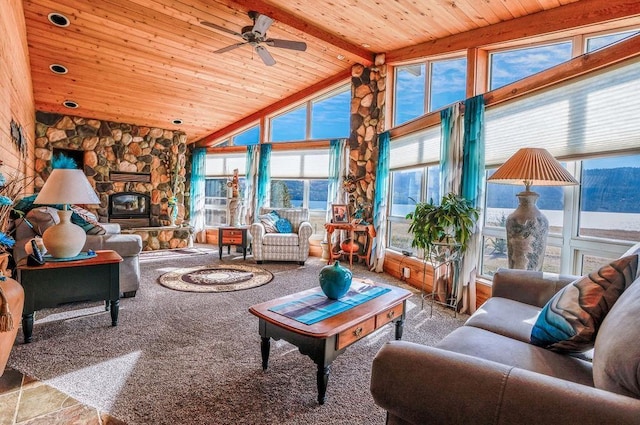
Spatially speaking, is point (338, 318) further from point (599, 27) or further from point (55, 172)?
point (599, 27)

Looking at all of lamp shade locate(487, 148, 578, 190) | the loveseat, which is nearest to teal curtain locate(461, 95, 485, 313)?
lamp shade locate(487, 148, 578, 190)

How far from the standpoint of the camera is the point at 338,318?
1.99m

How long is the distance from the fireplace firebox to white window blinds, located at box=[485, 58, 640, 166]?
258 inches

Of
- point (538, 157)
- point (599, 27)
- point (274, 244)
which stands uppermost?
point (599, 27)

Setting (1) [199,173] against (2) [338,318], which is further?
(1) [199,173]

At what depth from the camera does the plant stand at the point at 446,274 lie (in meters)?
3.58

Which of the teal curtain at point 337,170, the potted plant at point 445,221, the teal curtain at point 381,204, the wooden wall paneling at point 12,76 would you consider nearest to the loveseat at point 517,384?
the potted plant at point 445,221

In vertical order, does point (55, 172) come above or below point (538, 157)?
below

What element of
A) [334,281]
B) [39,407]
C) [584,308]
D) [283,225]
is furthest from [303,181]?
[584,308]

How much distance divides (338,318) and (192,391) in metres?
0.92

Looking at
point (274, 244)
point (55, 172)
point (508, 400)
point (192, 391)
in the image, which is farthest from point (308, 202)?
point (508, 400)

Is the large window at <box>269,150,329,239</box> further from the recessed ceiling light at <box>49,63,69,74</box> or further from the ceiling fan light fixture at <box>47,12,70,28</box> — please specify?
the ceiling fan light fixture at <box>47,12,70,28</box>

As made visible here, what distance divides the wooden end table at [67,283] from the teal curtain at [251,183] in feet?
14.2

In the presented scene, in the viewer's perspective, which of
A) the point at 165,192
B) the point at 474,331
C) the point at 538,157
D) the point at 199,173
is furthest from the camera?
the point at 199,173
